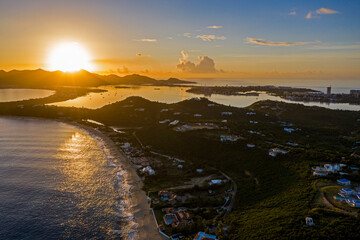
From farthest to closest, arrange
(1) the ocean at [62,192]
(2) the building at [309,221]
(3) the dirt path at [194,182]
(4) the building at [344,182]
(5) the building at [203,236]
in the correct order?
(3) the dirt path at [194,182], (4) the building at [344,182], (1) the ocean at [62,192], (5) the building at [203,236], (2) the building at [309,221]

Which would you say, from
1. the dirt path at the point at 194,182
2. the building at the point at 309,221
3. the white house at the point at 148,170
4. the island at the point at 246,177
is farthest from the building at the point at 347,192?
the white house at the point at 148,170

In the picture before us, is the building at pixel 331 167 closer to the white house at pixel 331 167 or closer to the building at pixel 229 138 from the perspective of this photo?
Answer: the white house at pixel 331 167

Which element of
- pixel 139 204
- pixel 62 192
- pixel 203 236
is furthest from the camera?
pixel 62 192

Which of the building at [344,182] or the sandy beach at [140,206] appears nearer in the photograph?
the sandy beach at [140,206]

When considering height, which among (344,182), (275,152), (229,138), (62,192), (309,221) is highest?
(229,138)

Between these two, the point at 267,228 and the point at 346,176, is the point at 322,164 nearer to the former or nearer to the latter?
the point at 346,176

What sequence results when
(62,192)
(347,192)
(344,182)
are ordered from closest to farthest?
A: (347,192), (344,182), (62,192)

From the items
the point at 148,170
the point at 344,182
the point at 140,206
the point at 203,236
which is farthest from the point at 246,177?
the point at 140,206

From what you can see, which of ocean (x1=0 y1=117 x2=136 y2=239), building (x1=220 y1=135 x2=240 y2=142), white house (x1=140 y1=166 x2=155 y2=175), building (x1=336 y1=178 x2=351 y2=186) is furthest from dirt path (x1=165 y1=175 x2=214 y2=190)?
building (x1=336 y1=178 x2=351 y2=186)

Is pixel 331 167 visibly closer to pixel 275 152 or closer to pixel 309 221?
pixel 275 152
